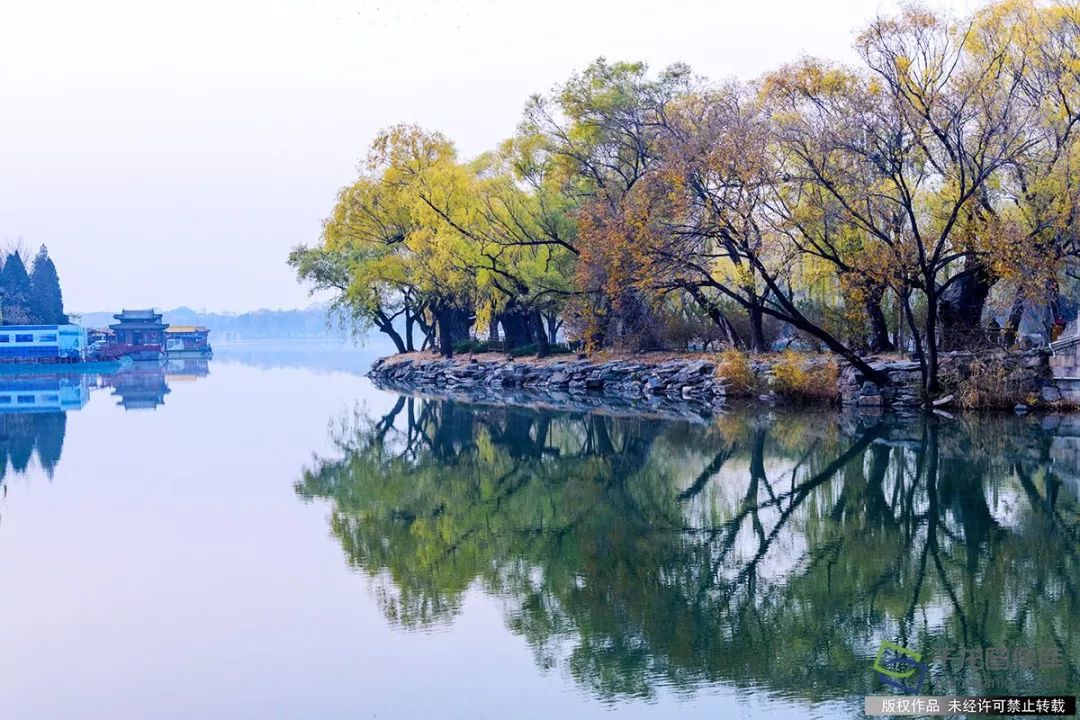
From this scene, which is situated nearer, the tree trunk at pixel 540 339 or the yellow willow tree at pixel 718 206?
the yellow willow tree at pixel 718 206

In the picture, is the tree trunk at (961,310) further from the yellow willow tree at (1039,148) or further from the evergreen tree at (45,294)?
the evergreen tree at (45,294)

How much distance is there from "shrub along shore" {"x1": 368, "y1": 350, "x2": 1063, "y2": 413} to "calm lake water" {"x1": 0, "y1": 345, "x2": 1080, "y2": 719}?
136 centimetres

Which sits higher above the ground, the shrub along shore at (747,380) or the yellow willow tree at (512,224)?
the yellow willow tree at (512,224)

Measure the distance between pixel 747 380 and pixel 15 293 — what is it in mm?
61898

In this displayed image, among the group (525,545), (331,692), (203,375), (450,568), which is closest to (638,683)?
(331,692)

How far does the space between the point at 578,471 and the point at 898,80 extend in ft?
29.4

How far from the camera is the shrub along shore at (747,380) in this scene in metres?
20.7

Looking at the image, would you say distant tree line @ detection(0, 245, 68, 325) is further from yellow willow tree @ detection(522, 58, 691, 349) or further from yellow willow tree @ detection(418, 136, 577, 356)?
yellow willow tree @ detection(522, 58, 691, 349)

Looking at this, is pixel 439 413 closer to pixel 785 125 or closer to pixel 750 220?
pixel 750 220

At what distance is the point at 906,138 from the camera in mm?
20609

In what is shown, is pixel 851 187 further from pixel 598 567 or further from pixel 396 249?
pixel 396 249

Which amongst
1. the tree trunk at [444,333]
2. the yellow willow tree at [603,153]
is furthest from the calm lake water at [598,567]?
the tree trunk at [444,333]

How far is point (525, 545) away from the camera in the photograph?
10422mm

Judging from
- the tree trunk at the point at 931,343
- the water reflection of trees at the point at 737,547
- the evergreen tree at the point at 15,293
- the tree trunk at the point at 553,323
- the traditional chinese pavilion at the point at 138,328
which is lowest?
the water reflection of trees at the point at 737,547
